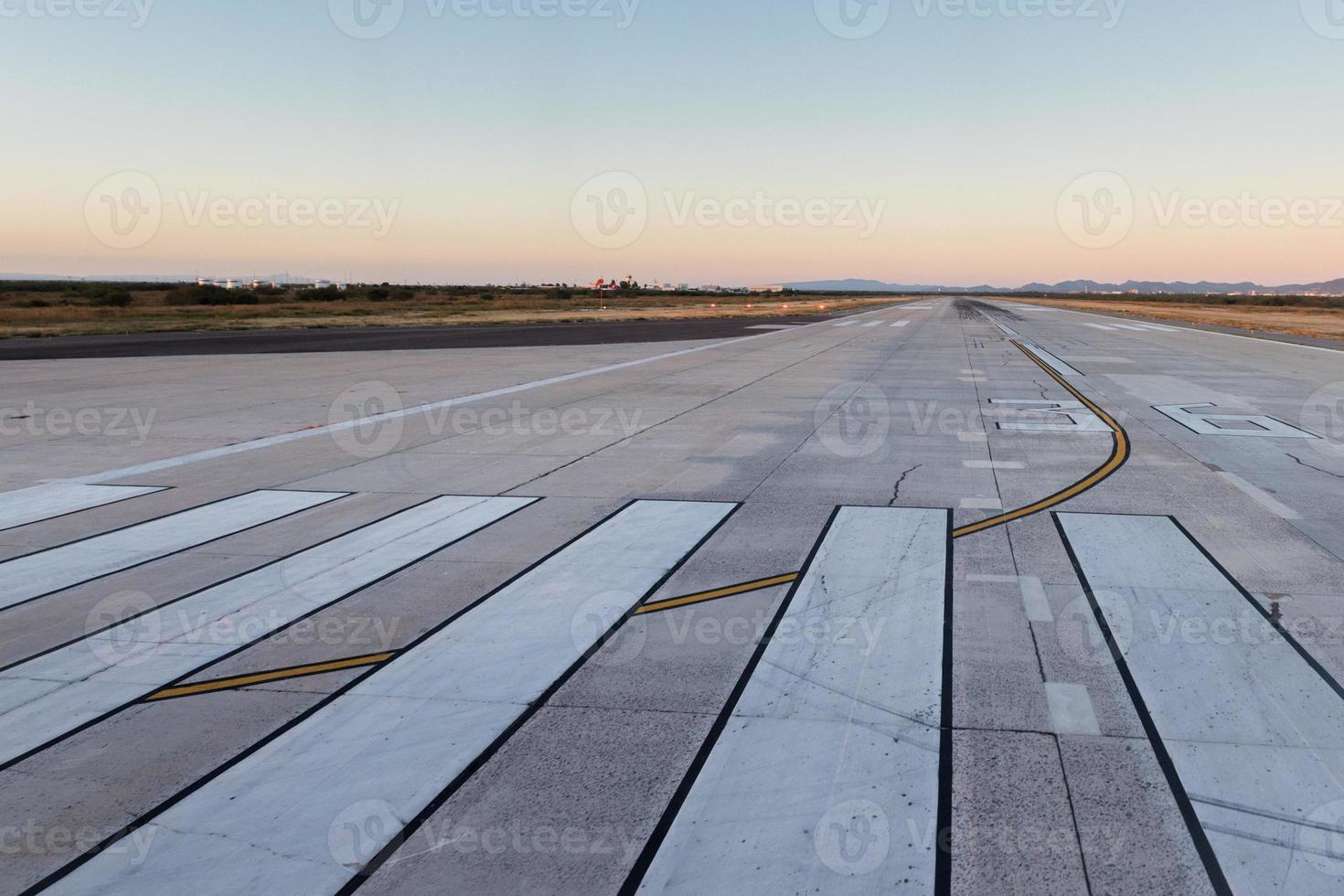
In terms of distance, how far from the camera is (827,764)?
412 cm

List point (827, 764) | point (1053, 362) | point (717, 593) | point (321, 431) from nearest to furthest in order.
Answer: point (827, 764)
point (717, 593)
point (321, 431)
point (1053, 362)

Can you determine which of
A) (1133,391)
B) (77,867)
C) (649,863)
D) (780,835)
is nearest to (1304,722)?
(780,835)

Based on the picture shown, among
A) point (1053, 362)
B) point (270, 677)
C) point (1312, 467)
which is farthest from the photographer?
point (1053, 362)

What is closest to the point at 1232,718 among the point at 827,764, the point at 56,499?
the point at 827,764

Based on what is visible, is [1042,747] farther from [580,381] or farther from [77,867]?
[580,381]

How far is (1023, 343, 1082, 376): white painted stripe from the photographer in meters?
22.9

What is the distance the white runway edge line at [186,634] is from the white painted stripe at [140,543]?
1162 millimetres

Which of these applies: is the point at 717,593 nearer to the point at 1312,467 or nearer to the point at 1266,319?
the point at 1312,467

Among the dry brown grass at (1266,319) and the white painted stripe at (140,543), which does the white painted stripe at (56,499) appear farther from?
the dry brown grass at (1266,319)

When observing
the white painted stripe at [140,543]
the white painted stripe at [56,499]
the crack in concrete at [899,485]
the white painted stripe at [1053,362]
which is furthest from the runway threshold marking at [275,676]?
the white painted stripe at [1053,362]

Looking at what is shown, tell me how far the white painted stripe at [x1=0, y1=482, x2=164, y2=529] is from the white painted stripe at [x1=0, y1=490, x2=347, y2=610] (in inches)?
47.1

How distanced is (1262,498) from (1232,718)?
581 cm

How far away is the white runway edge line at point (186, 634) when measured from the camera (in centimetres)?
475

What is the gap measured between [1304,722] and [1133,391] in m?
16.0
